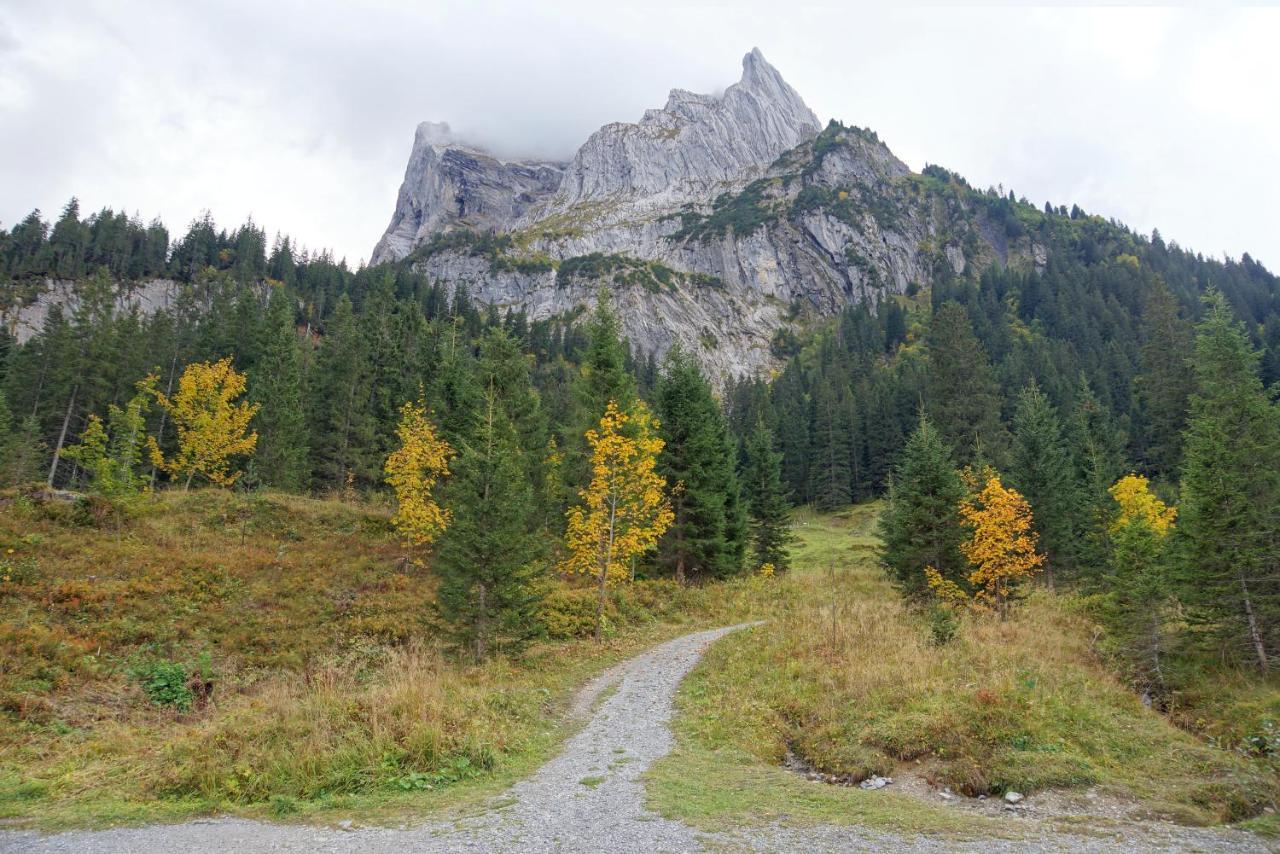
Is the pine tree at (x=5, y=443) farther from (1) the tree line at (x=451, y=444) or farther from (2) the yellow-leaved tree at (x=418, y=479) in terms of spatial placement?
(2) the yellow-leaved tree at (x=418, y=479)

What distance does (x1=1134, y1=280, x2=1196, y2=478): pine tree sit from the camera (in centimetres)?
6034

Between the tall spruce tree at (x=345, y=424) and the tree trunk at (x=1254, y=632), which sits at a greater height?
the tall spruce tree at (x=345, y=424)

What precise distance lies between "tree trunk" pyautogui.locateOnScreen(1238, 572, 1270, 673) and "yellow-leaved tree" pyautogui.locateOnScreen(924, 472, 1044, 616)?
6.30m

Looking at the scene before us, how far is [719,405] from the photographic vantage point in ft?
223

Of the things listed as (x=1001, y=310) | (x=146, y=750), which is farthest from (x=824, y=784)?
(x=1001, y=310)

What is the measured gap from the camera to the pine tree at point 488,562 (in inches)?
712

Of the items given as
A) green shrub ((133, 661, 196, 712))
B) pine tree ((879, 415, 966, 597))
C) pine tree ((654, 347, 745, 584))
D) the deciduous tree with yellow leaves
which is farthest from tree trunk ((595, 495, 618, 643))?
the deciduous tree with yellow leaves

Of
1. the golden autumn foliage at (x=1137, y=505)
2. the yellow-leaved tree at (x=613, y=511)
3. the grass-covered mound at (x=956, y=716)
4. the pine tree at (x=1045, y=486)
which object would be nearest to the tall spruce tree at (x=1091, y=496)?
the pine tree at (x=1045, y=486)

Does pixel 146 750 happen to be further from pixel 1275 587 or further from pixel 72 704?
pixel 1275 587

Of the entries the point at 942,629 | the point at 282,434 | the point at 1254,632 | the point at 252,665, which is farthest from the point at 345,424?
the point at 1254,632

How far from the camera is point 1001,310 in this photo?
132 meters

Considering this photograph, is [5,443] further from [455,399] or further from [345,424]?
[455,399]

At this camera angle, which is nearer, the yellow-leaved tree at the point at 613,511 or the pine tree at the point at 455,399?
the yellow-leaved tree at the point at 613,511

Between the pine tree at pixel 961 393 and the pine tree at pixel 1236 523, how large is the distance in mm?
38147
